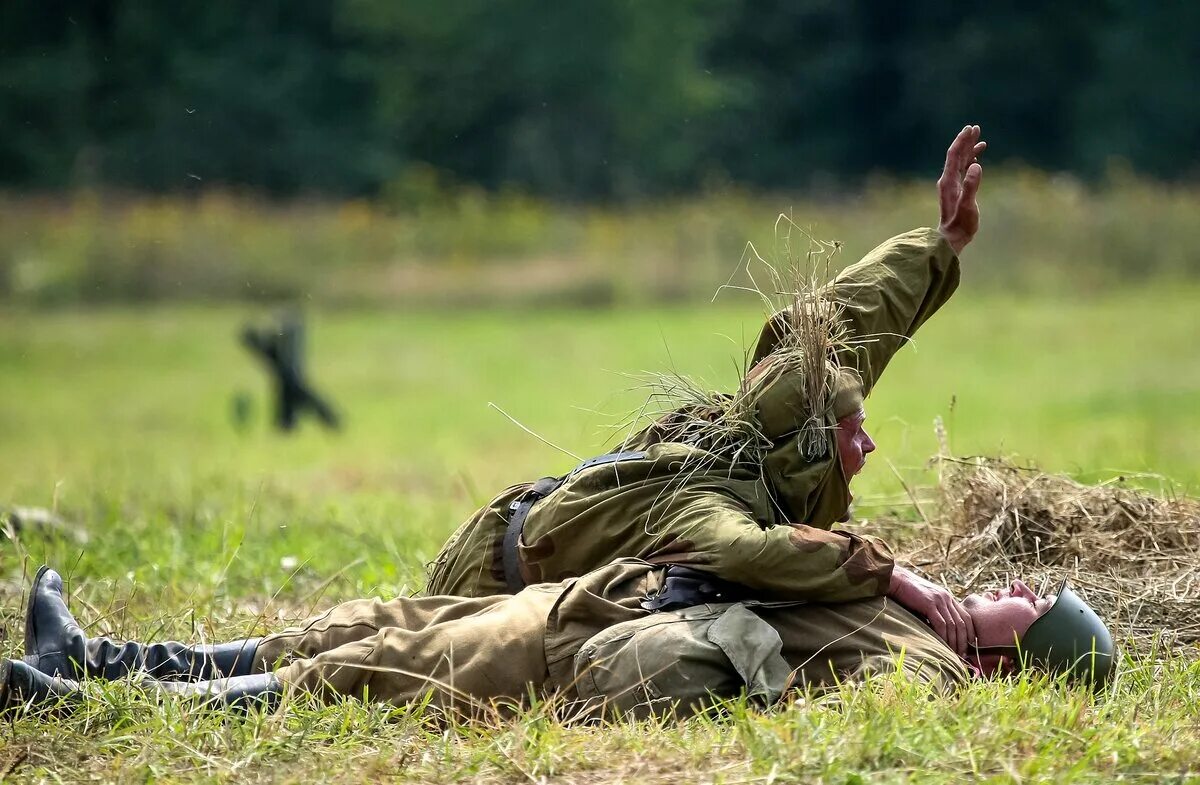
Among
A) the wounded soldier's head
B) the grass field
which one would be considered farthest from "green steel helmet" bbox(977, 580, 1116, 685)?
the grass field

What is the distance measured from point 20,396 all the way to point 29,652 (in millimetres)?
15582

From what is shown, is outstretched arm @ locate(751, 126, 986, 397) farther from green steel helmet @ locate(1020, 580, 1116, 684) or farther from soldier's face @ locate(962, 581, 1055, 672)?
green steel helmet @ locate(1020, 580, 1116, 684)

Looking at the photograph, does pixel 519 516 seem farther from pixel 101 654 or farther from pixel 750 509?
pixel 101 654

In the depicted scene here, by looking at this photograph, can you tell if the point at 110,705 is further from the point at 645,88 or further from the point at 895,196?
the point at 645,88

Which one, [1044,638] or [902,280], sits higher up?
[902,280]

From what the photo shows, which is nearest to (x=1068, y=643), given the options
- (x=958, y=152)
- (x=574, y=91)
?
(x=958, y=152)

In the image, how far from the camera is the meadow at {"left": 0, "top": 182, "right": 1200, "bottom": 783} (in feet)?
11.4

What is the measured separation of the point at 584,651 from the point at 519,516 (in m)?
0.55

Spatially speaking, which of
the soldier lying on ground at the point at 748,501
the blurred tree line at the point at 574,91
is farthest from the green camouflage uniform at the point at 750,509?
the blurred tree line at the point at 574,91

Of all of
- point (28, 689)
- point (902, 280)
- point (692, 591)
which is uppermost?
point (902, 280)

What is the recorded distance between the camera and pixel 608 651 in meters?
3.86

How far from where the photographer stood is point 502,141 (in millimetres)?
38156

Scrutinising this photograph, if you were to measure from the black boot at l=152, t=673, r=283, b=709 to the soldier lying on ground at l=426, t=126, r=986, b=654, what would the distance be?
2.17 ft

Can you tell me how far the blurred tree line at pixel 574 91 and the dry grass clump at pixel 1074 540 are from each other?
1138 inches
